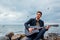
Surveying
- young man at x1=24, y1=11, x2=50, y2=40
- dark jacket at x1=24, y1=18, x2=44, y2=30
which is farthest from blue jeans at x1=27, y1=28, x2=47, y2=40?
dark jacket at x1=24, y1=18, x2=44, y2=30

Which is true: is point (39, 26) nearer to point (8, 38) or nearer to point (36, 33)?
point (36, 33)

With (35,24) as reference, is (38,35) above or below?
below

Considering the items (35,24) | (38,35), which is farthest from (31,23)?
(38,35)

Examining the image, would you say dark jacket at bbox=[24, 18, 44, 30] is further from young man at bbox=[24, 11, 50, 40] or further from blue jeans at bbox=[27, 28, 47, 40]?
blue jeans at bbox=[27, 28, 47, 40]

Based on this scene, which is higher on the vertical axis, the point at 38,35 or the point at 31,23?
the point at 31,23

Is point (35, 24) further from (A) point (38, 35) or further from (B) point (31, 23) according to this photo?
(A) point (38, 35)

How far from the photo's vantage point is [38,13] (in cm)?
982

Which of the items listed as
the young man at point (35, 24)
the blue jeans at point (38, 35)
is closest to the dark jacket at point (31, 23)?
the young man at point (35, 24)

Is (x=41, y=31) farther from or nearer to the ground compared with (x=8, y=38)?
farther from the ground

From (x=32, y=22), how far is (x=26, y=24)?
252 mm

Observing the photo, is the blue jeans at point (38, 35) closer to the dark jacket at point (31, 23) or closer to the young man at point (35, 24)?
the young man at point (35, 24)

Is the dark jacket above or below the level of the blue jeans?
above

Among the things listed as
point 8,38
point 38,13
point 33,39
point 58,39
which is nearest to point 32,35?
point 33,39

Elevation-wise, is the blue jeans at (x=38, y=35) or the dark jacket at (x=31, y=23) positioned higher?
the dark jacket at (x=31, y=23)
